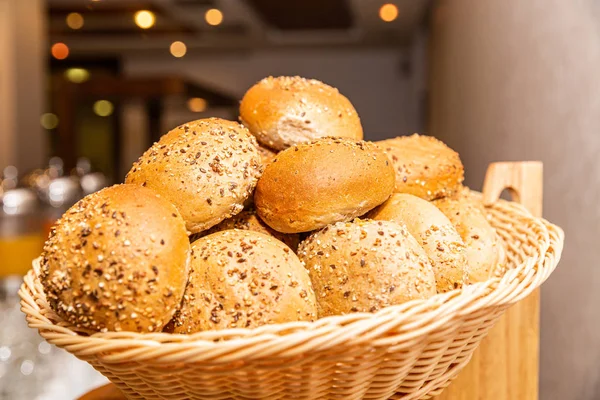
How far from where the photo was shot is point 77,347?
813 mm

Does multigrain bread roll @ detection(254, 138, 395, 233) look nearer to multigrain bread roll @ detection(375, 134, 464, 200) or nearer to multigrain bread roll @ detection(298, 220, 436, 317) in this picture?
multigrain bread roll @ detection(298, 220, 436, 317)

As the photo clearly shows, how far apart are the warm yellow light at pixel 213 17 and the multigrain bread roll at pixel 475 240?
5771 mm

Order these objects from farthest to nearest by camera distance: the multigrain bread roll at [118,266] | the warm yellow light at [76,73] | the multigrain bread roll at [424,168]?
the warm yellow light at [76,73]
the multigrain bread roll at [424,168]
the multigrain bread roll at [118,266]

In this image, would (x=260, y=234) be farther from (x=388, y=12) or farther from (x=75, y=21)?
(x=75, y=21)

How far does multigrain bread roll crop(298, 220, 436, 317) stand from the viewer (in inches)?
37.2

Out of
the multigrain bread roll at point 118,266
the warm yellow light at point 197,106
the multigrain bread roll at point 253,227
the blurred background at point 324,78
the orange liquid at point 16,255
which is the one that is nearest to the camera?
the multigrain bread roll at point 118,266

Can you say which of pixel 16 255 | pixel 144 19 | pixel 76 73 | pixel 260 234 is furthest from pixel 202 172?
pixel 76 73

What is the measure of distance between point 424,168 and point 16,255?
182 centimetres

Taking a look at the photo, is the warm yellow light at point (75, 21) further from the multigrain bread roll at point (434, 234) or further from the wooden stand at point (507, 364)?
the multigrain bread roll at point (434, 234)

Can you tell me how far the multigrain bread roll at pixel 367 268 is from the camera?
0.94m

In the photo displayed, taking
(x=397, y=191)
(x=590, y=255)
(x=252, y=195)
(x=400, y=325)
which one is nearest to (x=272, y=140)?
(x=252, y=195)

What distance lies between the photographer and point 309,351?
2.52 ft

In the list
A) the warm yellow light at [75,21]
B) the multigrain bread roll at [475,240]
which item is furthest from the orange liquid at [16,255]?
the warm yellow light at [75,21]

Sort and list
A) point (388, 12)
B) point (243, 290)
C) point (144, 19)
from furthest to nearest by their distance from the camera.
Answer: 1. point (144, 19)
2. point (388, 12)
3. point (243, 290)
